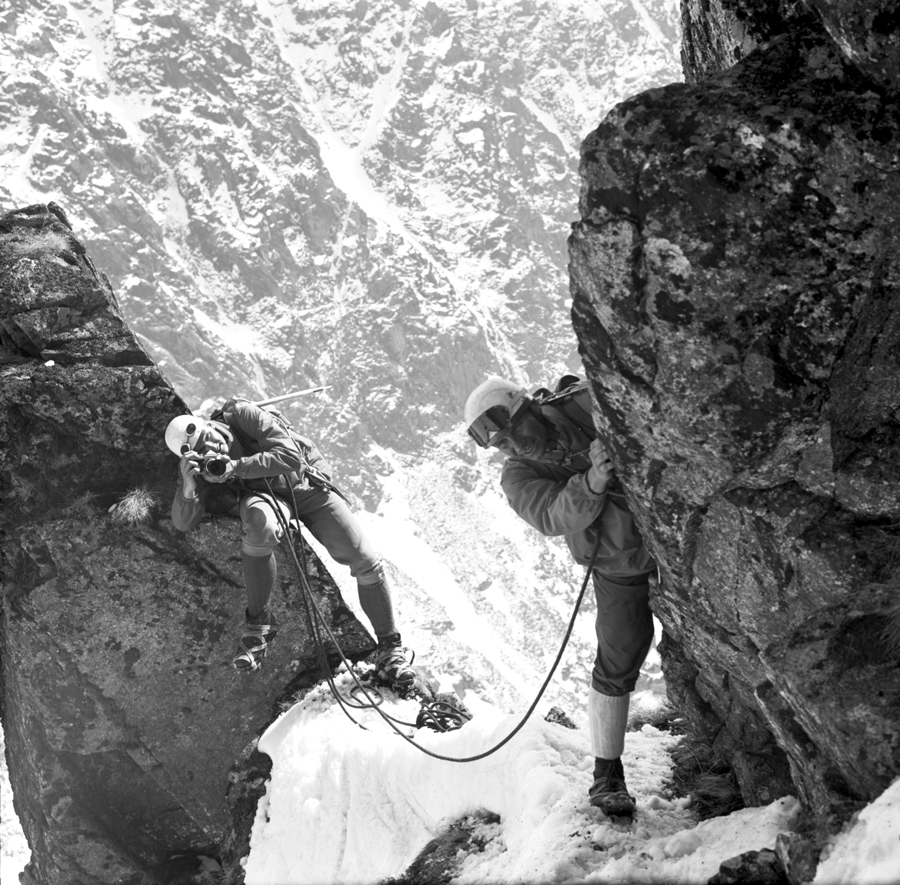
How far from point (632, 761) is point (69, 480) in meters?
6.61

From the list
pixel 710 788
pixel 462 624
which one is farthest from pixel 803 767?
pixel 462 624

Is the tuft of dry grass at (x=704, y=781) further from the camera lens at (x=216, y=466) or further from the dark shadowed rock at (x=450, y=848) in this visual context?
the camera lens at (x=216, y=466)

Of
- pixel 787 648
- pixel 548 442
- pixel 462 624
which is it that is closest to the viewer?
pixel 787 648

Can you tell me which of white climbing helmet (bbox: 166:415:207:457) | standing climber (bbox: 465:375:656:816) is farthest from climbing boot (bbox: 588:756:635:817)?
white climbing helmet (bbox: 166:415:207:457)

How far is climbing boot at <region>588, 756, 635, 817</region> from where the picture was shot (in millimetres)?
6066

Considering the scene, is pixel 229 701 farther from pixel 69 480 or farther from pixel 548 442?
pixel 548 442

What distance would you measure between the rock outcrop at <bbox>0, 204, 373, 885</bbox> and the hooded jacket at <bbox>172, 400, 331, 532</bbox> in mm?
585

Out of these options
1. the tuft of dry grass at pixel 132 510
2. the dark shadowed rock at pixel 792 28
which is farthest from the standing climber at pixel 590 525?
the tuft of dry grass at pixel 132 510

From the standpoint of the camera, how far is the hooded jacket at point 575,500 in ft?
18.1

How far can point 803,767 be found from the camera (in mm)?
4852

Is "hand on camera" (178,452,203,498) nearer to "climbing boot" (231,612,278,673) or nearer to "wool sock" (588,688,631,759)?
"climbing boot" (231,612,278,673)

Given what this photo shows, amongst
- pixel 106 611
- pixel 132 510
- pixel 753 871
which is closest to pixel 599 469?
pixel 753 871

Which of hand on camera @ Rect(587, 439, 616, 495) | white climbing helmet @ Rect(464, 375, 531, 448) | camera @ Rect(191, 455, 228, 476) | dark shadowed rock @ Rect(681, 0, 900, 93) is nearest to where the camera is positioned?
dark shadowed rock @ Rect(681, 0, 900, 93)

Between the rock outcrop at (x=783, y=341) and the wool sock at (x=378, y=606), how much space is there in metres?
5.37
